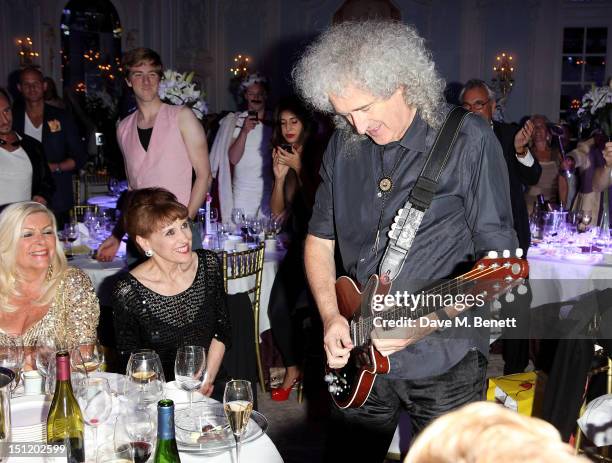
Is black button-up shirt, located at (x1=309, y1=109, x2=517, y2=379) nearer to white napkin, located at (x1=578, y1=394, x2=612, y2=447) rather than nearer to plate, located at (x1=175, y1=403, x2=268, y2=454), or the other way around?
plate, located at (x1=175, y1=403, x2=268, y2=454)

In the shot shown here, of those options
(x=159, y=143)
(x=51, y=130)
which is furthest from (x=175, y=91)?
(x=159, y=143)

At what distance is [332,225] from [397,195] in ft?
1.07

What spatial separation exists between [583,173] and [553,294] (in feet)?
5.37

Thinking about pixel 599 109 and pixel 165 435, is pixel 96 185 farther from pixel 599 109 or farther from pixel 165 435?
pixel 165 435

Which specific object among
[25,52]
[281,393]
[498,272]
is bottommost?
[281,393]

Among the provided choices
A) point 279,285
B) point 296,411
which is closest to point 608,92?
point 279,285

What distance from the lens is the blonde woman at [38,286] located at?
9.25 feet

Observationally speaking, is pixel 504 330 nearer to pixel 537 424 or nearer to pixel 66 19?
pixel 537 424

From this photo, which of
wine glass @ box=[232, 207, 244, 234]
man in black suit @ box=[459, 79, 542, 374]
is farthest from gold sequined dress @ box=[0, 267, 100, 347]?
man in black suit @ box=[459, 79, 542, 374]

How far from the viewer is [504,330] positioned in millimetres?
4828

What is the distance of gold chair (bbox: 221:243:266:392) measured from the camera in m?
3.99

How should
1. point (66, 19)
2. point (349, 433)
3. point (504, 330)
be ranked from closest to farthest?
point (349, 433)
point (504, 330)
point (66, 19)

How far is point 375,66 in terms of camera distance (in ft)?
6.28

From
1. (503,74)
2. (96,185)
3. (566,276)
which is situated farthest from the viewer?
(503,74)
